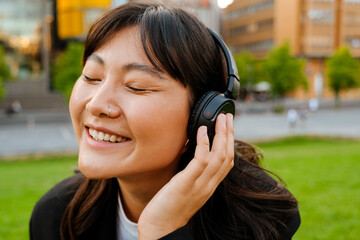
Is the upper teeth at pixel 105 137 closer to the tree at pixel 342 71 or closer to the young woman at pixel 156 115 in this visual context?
the young woman at pixel 156 115

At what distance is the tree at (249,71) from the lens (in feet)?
177

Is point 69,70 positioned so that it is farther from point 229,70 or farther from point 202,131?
point 202,131

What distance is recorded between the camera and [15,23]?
50.3 meters

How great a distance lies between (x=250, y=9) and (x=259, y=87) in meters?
18.6

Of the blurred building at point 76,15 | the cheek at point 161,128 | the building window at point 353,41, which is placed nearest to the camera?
the cheek at point 161,128

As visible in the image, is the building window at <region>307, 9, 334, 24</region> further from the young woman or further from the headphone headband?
the young woman

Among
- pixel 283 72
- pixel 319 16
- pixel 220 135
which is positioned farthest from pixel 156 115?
pixel 319 16

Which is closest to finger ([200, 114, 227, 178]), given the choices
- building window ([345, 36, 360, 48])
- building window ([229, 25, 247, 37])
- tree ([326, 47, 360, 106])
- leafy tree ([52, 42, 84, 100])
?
leafy tree ([52, 42, 84, 100])

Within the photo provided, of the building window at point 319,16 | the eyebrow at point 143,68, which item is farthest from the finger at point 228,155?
the building window at point 319,16

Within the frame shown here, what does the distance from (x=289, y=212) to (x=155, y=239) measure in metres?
0.78

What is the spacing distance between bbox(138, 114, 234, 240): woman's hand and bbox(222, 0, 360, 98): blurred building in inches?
2363

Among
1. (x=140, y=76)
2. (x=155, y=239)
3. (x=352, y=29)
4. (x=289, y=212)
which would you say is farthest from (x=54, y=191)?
(x=352, y=29)

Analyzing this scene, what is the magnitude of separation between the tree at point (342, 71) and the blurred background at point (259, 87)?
0.42ft

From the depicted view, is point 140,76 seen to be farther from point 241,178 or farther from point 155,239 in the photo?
point 241,178
